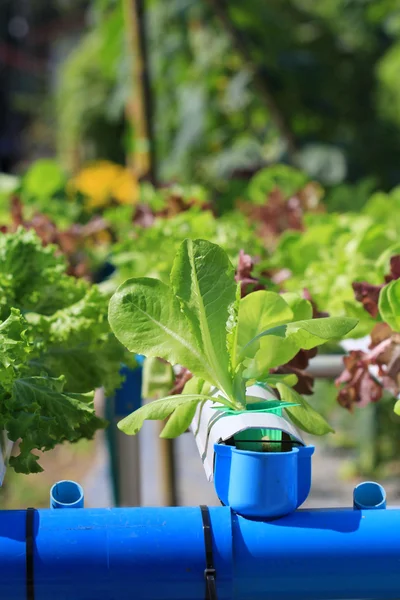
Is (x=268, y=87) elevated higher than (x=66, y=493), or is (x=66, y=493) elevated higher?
(x=268, y=87)

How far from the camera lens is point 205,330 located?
2.96ft

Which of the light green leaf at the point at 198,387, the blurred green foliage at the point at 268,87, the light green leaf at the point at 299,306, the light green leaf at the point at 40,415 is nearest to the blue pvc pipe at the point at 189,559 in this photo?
the light green leaf at the point at 40,415

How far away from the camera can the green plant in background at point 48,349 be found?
0.90 metres

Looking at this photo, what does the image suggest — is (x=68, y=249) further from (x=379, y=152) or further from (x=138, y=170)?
(x=379, y=152)

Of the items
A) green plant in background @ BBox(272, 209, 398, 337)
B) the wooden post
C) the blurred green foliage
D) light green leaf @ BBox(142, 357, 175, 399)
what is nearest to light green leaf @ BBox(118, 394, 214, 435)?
light green leaf @ BBox(142, 357, 175, 399)

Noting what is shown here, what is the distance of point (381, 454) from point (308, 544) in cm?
369

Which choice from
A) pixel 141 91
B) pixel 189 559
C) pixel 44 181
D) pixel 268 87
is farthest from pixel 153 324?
pixel 268 87

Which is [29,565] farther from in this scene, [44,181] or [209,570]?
[44,181]

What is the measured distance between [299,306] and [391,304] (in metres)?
0.14

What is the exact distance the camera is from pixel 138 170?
341 centimetres

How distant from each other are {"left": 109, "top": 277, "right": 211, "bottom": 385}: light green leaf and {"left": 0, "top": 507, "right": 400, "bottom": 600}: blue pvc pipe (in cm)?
20

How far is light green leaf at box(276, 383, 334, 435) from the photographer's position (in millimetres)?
925

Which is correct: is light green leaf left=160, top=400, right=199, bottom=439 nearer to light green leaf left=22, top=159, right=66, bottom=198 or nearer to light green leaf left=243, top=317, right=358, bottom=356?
light green leaf left=243, top=317, right=358, bottom=356

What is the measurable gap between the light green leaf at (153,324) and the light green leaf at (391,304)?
298mm
